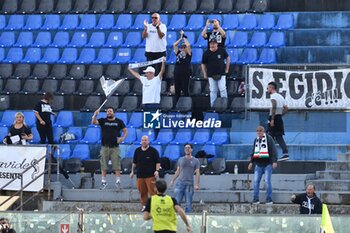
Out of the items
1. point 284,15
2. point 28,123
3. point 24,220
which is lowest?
point 24,220

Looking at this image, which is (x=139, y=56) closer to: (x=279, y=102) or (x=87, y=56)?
(x=87, y=56)

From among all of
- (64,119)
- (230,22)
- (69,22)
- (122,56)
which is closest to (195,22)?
(230,22)

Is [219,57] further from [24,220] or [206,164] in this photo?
[24,220]

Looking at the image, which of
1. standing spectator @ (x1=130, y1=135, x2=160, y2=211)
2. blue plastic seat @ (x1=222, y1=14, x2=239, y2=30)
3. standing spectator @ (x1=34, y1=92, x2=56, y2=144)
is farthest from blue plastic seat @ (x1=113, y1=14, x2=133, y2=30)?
standing spectator @ (x1=130, y1=135, x2=160, y2=211)

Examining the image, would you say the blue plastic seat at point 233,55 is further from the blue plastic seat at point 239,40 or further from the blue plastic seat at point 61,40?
the blue plastic seat at point 61,40

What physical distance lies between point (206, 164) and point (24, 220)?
204 inches

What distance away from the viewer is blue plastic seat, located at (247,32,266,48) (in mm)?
26891

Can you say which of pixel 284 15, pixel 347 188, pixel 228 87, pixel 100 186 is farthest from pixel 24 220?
pixel 284 15

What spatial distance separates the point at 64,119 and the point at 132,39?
2.66m

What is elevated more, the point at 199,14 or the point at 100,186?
the point at 199,14

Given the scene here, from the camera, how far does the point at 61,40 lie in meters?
28.6

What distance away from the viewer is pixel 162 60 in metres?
25.3

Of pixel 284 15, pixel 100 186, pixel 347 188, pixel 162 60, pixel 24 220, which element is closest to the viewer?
pixel 24 220

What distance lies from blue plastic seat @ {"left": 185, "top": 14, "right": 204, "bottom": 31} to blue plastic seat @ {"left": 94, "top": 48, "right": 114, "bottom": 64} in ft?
5.98
